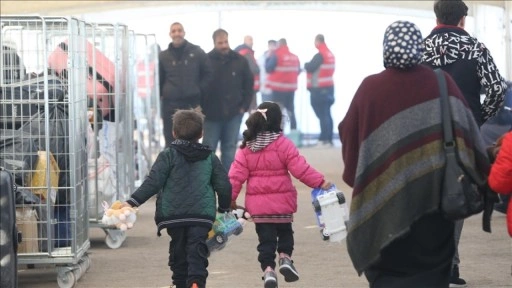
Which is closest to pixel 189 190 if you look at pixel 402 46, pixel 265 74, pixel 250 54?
pixel 402 46

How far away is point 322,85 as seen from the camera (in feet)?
83.7

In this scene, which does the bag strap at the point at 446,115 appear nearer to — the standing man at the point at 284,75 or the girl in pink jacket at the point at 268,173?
the girl in pink jacket at the point at 268,173

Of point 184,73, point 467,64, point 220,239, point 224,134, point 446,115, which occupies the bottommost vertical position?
point 224,134

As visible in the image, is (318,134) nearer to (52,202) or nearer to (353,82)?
(353,82)

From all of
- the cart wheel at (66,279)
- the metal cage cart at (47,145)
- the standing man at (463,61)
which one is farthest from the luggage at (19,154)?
the standing man at (463,61)

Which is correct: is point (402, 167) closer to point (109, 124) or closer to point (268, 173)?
point (268, 173)

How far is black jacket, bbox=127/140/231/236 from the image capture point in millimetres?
8500

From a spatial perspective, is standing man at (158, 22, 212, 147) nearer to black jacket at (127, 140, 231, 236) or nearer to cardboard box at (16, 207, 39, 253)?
cardboard box at (16, 207, 39, 253)

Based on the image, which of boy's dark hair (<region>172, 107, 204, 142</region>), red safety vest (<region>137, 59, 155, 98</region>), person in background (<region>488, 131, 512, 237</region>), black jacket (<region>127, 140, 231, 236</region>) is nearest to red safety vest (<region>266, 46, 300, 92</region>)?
red safety vest (<region>137, 59, 155, 98</region>)

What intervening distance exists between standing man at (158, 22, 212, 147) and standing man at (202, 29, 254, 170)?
34cm

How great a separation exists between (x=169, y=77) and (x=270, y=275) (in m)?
7.39

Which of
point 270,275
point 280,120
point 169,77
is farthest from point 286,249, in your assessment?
point 169,77

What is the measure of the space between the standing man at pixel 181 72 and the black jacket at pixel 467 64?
7.64 metres

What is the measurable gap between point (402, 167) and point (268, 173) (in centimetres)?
285
